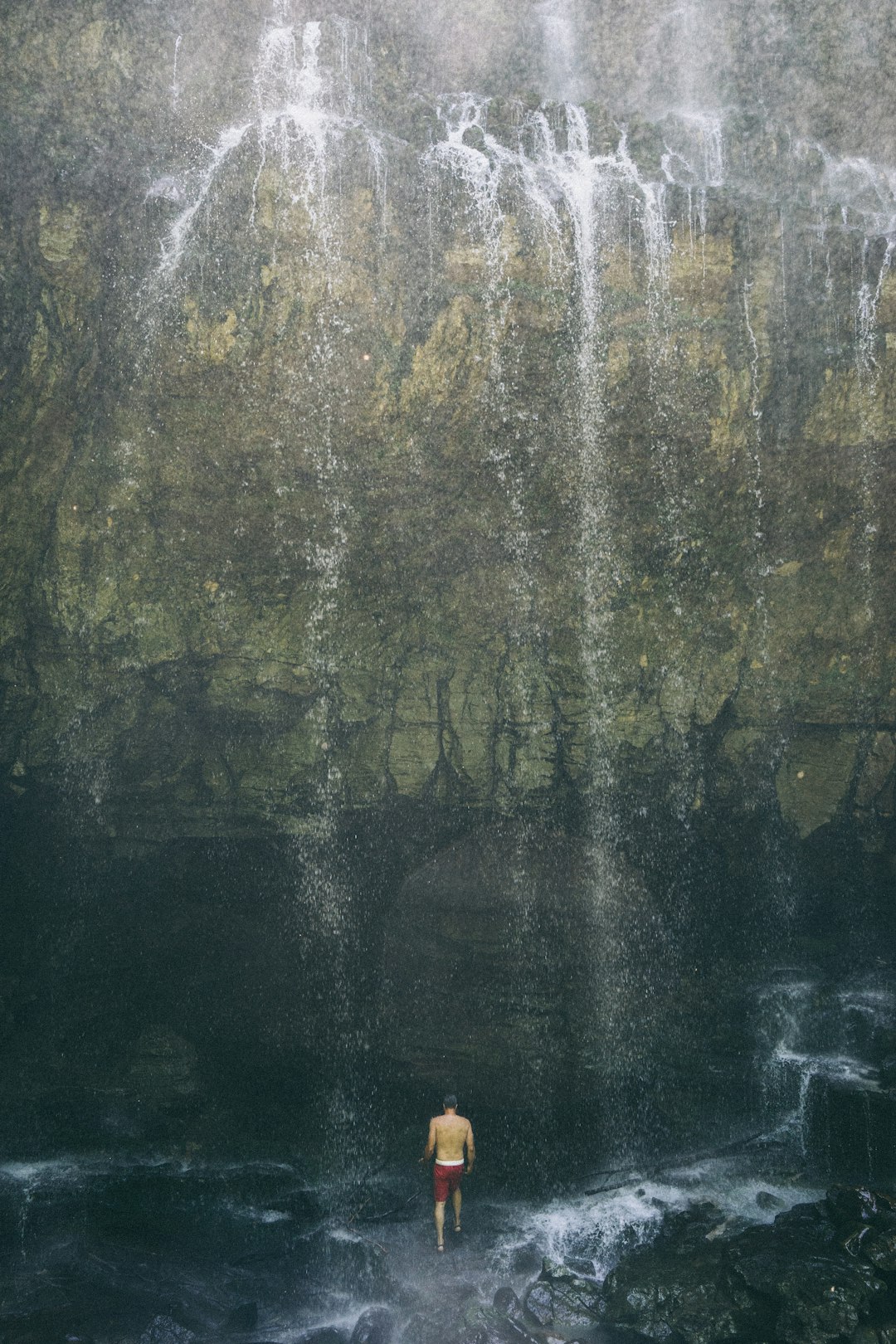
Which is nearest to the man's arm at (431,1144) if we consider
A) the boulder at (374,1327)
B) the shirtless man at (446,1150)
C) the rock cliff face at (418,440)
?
the shirtless man at (446,1150)

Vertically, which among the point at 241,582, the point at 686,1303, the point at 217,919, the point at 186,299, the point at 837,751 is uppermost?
the point at 186,299

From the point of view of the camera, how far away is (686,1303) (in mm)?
6680

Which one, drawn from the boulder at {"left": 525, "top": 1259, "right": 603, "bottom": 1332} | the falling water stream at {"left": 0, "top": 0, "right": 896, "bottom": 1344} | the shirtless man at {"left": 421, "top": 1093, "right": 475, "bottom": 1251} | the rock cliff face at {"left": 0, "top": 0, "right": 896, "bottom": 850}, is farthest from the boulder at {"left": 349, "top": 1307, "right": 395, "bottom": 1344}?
the rock cliff face at {"left": 0, "top": 0, "right": 896, "bottom": 850}

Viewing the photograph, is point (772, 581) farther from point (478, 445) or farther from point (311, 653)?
point (311, 653)

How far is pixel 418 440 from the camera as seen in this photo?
8.62m

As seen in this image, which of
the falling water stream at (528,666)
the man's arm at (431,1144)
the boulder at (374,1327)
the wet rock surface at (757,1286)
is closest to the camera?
the wet rock surface at (757,1286)

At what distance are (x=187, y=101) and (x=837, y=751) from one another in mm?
8001

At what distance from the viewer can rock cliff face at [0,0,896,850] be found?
8.13 m

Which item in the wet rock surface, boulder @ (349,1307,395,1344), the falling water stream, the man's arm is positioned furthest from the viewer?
the falling water stream

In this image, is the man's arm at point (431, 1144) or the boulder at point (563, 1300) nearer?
the boulder at point (563, 1300)

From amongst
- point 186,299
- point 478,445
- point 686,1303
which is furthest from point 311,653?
point 686,1303

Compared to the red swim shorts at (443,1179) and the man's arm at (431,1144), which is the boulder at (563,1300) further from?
the man's arm at (431,1144)

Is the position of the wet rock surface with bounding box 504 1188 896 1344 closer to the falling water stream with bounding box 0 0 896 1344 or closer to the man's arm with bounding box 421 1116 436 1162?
the falling water stream with bounding box 0 0 896 1344

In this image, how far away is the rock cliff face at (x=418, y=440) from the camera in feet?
26.7
